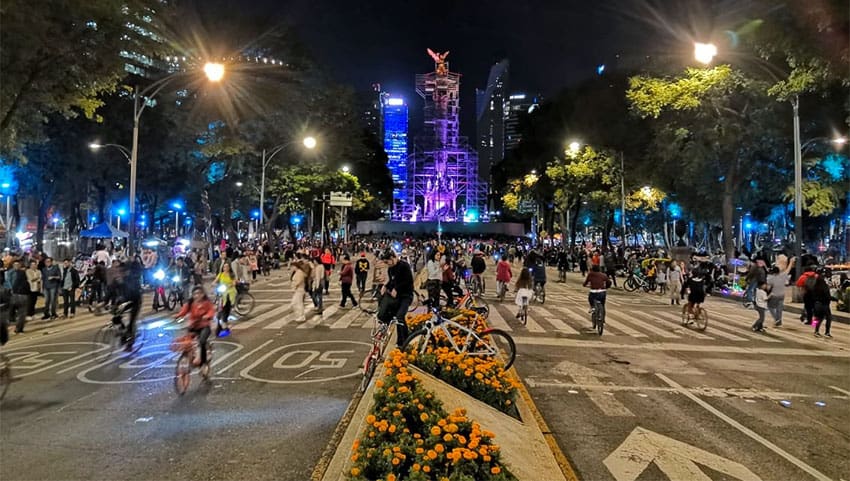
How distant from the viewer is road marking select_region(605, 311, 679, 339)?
1438cm

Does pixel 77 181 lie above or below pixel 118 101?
below

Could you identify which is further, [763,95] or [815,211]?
[815,211]

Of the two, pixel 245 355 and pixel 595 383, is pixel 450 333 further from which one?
pixel 245 355

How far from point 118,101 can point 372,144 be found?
199 feet

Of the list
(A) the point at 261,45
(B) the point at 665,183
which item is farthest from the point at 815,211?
(A) the point at 261,45

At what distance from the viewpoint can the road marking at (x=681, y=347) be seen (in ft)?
40.5

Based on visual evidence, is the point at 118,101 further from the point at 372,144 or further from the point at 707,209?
the point at 372,144

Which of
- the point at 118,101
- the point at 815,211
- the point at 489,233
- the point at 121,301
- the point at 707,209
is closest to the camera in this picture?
the point at 121,301

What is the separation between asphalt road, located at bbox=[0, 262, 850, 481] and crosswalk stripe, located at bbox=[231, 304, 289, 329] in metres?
0.53

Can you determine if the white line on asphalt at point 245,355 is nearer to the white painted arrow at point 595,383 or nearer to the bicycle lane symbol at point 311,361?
the bicycle lane symbol at point 311,361

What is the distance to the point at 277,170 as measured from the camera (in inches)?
1737

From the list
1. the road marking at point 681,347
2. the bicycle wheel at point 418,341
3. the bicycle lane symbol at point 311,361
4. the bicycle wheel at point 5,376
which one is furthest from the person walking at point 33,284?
the road marking at point 681,347

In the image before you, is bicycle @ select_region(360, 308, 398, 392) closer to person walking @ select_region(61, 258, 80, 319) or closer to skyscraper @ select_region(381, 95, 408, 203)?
person walking @ select_region(61, 258, 80, 319)

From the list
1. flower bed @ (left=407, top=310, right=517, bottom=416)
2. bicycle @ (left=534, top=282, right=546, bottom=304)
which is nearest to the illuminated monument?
bicycle @ (left=534, top=282, right=546, bottom=304)
